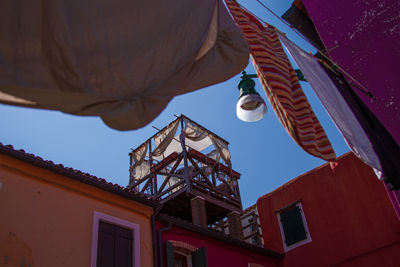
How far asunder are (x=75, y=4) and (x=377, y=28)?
5.46 m

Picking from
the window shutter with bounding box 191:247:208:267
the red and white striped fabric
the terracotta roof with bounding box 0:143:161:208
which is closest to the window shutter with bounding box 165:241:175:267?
the window shutter with bounding box 191:247:208:267

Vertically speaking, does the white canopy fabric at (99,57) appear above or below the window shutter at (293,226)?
below

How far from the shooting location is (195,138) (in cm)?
2034

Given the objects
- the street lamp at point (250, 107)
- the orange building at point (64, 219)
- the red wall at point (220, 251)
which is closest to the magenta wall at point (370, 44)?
the street lamp at point (250, 107)

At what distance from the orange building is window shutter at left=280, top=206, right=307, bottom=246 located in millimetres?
4803

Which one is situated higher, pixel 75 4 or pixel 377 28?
pixel 377 28

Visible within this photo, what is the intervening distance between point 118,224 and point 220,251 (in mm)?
3697

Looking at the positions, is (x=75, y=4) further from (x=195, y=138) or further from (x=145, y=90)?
(x=195, y=138)

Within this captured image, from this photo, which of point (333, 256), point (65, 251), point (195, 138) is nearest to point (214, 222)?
point (195, 138)

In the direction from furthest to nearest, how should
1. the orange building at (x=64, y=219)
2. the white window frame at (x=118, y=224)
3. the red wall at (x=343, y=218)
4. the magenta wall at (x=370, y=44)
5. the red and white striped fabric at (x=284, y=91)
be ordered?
the red wall at (x=343, y=218) < the white window frame at (x=118, y=224) < the orange building at (x=64, y=219) < the magenta wall at (x=370, y=44) < the red and white striped fabric at (x=284, y=91)

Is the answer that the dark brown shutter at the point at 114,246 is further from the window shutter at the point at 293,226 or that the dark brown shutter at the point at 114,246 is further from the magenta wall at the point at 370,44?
the magenta wall at the point at 370,44

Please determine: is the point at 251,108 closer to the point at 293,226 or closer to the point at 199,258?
the point at 199,258

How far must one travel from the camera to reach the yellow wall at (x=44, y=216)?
7.70 m

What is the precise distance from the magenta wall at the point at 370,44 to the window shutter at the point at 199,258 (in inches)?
257
